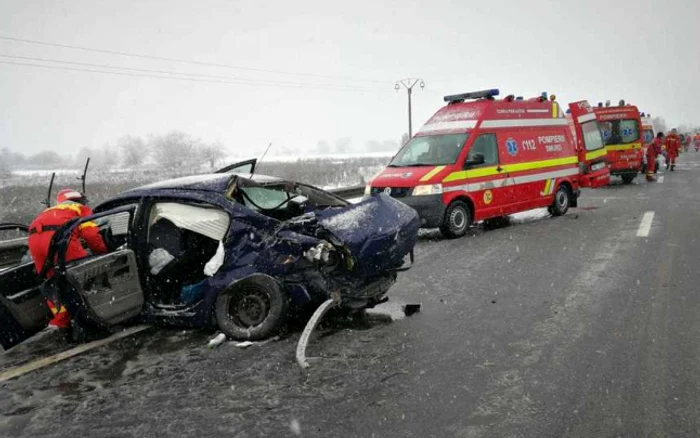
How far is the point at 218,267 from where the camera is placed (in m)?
4.74

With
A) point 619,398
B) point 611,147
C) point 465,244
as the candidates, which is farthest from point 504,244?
point 611,147

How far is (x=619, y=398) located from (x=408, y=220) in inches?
92.5

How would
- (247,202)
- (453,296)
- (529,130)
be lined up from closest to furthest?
(247,202), (453,296), (529,130)

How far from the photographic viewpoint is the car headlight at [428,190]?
9.24 meters

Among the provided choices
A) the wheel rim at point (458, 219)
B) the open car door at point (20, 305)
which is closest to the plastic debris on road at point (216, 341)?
the open car door at point (20, 305)

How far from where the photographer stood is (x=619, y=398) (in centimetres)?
331

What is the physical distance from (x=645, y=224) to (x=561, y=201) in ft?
6.66

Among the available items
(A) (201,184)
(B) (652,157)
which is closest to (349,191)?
(B) (652,157)

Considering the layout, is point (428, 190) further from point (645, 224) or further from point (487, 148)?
point (645, 224)

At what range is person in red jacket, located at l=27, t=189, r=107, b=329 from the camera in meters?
4.72

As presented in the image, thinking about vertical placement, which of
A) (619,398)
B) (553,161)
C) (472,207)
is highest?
(553,161)

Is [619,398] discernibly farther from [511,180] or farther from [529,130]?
[529,130]

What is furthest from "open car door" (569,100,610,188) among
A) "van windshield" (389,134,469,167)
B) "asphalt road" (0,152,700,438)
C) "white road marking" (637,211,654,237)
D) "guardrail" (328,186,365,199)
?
"asphalt road" (0,152,700,438)

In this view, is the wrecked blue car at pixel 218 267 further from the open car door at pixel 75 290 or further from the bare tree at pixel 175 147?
the bare tree at pixel 175 147
